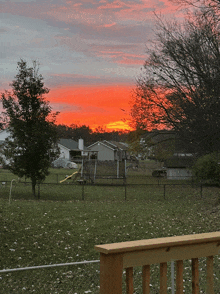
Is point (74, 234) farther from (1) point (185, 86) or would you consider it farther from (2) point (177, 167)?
(2) point (177, 167)

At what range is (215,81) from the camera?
59.9 feet

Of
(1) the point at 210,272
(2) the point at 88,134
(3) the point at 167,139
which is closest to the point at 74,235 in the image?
(1) the point at 210,272

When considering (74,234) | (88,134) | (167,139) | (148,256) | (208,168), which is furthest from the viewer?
(88,134)

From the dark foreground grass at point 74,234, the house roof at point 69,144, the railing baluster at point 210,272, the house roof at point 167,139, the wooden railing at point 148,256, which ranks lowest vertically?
the dark foreground grass at point 74,234

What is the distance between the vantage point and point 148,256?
244 cm

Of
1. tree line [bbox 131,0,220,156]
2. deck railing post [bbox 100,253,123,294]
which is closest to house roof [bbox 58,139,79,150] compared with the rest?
tree line [bbox 131,0,220,156]

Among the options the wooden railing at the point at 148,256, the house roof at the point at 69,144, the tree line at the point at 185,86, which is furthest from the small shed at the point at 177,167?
the house roof at the point at 69,144

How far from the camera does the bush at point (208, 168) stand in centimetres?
2022

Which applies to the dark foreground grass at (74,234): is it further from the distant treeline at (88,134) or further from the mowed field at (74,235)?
the distant treeline at (88,134)

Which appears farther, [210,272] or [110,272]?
[210,272]

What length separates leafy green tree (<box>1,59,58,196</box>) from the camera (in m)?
20.8

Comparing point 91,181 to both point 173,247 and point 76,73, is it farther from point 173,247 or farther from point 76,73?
point 173,247

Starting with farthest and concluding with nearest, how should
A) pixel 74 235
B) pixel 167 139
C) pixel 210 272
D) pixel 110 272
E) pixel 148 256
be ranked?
1. pixel 167 139
2. pixel 74 235
3. pixel 210 272
4. pixel 148 256
5. pixel 110 272

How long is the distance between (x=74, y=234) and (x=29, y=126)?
11.8m
